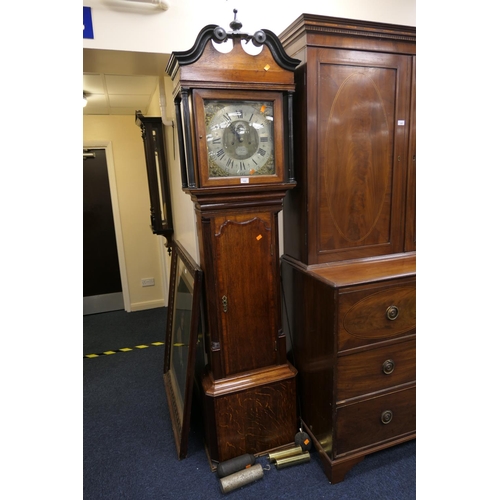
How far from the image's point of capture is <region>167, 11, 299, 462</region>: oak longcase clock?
1.45 meters

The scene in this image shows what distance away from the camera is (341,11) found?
202 centimetres

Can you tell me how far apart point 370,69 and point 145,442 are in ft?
7.55

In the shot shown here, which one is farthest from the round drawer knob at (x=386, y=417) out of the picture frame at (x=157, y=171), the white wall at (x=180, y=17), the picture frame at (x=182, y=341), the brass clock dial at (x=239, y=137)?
the picture frame at (x=157, y=171)

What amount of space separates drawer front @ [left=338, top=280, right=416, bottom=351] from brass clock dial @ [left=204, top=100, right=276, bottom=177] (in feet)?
2.28

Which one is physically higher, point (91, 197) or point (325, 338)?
point (91, 197)

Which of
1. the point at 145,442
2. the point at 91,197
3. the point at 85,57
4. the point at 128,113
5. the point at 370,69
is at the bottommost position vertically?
the point at 145,442

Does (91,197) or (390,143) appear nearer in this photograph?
(390,143)

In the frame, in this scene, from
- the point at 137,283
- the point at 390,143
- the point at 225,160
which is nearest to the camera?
the point at 225,160

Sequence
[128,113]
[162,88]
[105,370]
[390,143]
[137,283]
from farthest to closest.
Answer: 1. [137,283]
2. [128,113]
3. [105,370]
4. [162,88]
5. [390,143]

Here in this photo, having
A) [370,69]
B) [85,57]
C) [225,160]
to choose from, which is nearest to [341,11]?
[370,69]

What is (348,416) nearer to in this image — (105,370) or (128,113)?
(105,370)

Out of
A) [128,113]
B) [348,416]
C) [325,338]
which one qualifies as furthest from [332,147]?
[128,113]

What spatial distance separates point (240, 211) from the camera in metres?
1.61

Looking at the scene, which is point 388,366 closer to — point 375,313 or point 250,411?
point 375,313
